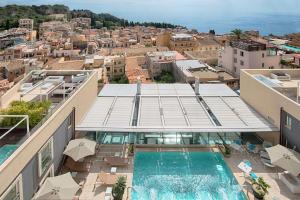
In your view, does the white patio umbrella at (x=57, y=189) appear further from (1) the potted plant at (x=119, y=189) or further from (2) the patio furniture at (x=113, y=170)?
(2) the patio furniture at (x=113, y=170)

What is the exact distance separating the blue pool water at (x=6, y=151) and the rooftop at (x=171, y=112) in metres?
5.25

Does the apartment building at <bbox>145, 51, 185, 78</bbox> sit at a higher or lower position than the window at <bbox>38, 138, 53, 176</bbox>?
higher

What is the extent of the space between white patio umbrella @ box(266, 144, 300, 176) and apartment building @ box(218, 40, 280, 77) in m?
26.8

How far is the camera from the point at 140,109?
16.4 metres

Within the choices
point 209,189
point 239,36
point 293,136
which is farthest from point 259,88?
point 239,36

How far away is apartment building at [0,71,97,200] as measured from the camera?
860 cm

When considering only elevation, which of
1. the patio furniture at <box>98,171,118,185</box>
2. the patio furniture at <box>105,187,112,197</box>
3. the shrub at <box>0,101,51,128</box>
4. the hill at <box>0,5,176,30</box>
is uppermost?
the hill at <box>0,5,176,30</box>

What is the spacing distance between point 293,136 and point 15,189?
390 inches

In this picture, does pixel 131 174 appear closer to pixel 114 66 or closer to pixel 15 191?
pixel 15 191

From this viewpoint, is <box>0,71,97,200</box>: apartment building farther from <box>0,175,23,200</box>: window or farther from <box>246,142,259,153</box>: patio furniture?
<box>246,142,259,153</box>: patio furniture

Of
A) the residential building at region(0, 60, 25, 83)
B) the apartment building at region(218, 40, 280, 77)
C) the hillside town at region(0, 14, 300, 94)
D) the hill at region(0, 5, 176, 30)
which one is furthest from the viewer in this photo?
the hill at region(0, 5, 176, 30)

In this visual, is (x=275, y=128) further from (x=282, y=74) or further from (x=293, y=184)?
(x=282, y=74)

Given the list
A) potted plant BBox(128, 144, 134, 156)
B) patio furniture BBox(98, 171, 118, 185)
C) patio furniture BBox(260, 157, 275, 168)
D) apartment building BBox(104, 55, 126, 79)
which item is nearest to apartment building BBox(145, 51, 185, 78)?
apartment building BBox(104, 55, 126, 79)

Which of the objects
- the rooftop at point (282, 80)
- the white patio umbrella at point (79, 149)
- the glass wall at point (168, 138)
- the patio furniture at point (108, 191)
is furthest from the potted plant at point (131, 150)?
the rooftop at point (282, 80)
